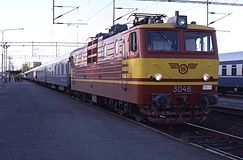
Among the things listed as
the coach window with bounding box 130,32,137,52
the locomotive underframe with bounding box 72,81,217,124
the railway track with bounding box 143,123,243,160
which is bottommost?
the railway track with bounding box 143,123,243,160

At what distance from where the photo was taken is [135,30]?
14.2 m

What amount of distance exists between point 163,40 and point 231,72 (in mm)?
23905

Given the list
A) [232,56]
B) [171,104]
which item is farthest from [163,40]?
[232,56]

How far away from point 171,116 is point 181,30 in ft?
8.78

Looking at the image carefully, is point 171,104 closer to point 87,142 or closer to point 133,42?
point 133,42

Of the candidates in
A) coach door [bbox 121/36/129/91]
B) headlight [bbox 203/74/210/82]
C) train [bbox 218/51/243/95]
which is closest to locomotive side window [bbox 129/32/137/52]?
coach door [bbox 121/36/129/91]

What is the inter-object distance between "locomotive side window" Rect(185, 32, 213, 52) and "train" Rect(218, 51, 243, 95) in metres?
21.3

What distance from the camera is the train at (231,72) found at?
35.4 m

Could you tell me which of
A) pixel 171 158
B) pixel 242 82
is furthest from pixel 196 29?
pixel 242 82

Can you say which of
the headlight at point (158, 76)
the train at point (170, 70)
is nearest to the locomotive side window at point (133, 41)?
the train at point (170, 70)

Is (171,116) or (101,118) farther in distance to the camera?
(101,118)

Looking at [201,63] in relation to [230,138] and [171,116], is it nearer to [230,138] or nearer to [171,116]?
[171,116]

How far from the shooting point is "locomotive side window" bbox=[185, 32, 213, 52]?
14266 mm

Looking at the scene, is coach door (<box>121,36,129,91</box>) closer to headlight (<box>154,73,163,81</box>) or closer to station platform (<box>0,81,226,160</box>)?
station platform (<box>0,81,226,160</box>)
